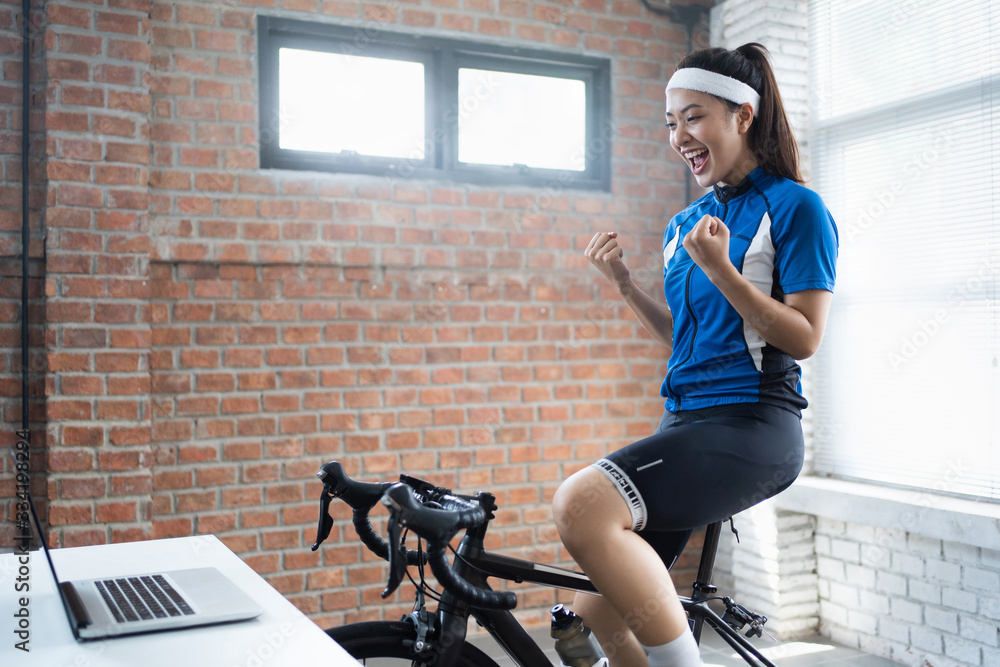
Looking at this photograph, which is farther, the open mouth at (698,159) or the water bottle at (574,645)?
the open mouth at (698,159)

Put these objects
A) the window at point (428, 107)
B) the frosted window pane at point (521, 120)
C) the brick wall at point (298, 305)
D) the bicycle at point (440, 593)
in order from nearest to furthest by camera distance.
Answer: the bicycle at point (440, 593)
the brick wall at point (298, 305)
the window at point (428, 107)
the frosted window pane at point (521, 120)

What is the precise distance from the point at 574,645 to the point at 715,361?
618mm

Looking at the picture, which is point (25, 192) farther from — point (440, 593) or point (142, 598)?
point (142, 598)

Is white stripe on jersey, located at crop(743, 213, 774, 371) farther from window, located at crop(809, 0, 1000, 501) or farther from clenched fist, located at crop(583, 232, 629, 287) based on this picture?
window, located at crop(809, 0, 1000, 501)

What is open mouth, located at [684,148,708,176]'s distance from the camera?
1750mm

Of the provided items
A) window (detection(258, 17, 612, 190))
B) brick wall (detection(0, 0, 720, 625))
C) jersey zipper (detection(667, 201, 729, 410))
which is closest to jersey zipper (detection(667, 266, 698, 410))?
jersey zipper (detection(667, 201, 729, 410))

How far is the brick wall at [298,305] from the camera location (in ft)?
9.32

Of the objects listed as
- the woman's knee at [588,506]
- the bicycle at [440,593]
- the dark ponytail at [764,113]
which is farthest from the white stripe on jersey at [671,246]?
the bicycle at [440,593]

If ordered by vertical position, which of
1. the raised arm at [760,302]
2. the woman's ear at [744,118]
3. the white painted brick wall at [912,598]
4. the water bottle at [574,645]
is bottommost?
the white painted brick wall at [912,598]

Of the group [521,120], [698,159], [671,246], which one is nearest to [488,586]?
[671,246]

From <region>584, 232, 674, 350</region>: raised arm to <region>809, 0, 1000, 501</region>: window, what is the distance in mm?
1415

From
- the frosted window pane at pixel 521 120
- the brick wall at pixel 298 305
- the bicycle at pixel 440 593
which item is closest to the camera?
the bicycle at pixel 440 593

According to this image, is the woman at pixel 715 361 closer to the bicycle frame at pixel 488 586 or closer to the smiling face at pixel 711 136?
the smiling face at pixel 711 136

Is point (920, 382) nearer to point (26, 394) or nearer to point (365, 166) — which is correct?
point (365, 166)
